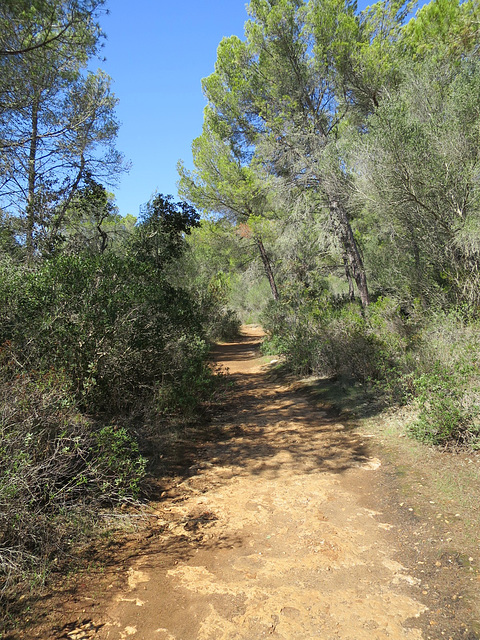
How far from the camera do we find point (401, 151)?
279 inches

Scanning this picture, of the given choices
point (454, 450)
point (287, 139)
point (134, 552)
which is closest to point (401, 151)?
point (287, 139)

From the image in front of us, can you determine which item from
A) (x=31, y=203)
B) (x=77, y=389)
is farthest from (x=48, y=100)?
(x=77, y=389)

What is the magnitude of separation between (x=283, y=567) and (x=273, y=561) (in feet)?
0.35

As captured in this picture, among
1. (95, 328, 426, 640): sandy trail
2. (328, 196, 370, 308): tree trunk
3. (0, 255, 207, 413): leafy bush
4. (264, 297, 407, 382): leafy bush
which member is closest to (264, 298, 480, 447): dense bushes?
(264, 297, 407, 382): leafy bush

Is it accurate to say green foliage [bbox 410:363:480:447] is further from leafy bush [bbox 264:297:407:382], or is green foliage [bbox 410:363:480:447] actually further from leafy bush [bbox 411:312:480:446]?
leafy bush [bbox 264:297:407:382]

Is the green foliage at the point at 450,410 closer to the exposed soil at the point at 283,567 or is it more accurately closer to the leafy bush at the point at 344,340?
the exposed soil at the point at 283,567

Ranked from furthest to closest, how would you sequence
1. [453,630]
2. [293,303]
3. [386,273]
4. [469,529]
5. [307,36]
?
1. [293,303]
2. [307,36]
3. [386,273]
4. [469,529]
5. [453,630]

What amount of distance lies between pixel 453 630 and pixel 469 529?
1.04 m

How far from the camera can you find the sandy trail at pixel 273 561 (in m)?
2.23

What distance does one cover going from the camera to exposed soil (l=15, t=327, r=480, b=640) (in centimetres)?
221

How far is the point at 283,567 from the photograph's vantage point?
109 inches

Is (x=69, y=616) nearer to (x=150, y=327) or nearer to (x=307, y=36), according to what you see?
(x=150, y=327)

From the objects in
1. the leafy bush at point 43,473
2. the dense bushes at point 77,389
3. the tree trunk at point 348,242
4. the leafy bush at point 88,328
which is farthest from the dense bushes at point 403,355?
the leafy bush at point 88,328

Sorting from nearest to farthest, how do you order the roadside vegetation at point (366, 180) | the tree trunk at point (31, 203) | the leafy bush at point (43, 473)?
the leafy bush at point (43, 473) → the roadside vegetation at point (366, 180) → the tree trunk at point (31, 203)
